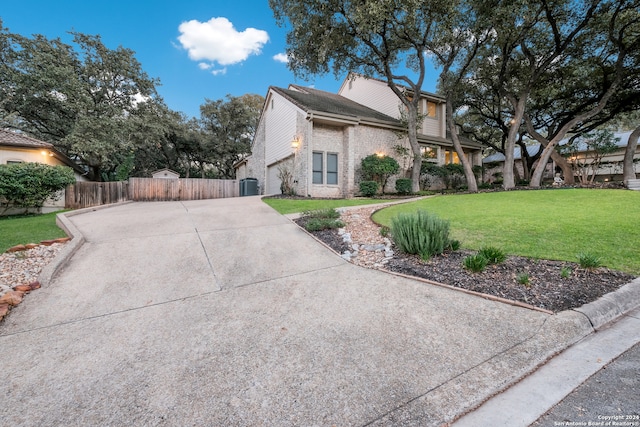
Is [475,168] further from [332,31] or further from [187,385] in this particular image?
[187,385]

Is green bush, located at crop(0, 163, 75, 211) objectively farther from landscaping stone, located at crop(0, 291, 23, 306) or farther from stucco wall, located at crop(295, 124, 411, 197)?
stucco wall, located at crop(295, 124, 411, 197)

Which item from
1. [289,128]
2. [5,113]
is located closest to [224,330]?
[289,128]

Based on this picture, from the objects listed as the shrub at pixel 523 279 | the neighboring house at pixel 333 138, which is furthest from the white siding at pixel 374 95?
the shrub at pixel 523 279

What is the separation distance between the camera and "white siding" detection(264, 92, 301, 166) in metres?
13.3

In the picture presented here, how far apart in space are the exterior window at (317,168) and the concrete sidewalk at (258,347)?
8.96 metres

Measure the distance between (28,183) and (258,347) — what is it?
12152mm

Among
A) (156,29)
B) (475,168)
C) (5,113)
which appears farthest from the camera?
(475,168)

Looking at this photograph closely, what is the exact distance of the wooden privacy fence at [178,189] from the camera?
44.3 feet

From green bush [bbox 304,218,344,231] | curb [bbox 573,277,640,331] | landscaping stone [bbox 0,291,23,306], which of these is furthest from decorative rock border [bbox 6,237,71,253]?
curb [bbox 573,277,640,331]

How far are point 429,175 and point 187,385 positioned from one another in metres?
15.5

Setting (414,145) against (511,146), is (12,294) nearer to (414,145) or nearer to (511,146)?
(414,145)

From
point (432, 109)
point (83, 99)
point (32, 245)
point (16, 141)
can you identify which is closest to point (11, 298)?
point (32, 245)

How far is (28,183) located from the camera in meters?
8.91

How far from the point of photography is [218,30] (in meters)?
17.6
